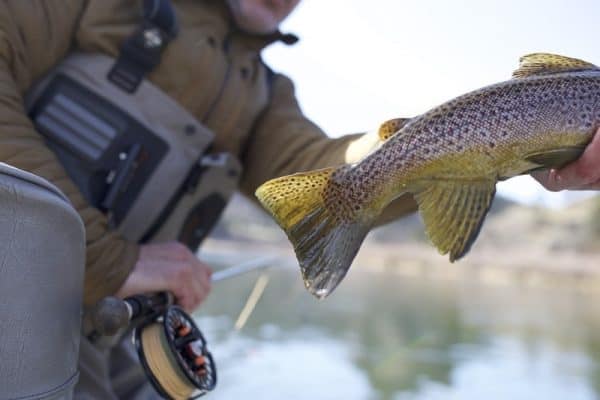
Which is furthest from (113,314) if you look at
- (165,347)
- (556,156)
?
(556,156)

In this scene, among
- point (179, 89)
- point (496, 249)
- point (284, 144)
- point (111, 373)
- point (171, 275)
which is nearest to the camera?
point (171, 275)

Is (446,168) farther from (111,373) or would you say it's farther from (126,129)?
(111,373)

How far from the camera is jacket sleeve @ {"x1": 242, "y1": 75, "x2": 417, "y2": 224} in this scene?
296cm

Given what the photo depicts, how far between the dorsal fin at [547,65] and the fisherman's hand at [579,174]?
0.22 metres

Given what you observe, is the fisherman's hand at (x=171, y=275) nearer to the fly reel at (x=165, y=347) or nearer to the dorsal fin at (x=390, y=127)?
the fly reel at (x=165, y=347)

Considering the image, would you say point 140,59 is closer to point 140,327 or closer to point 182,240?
point 182,240

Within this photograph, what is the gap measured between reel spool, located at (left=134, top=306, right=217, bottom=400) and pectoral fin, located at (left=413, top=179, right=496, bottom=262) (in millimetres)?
920

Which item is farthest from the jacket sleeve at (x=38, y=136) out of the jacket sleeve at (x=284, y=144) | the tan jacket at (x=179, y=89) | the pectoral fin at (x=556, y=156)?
the pectoral fin at (x=556, y=156)

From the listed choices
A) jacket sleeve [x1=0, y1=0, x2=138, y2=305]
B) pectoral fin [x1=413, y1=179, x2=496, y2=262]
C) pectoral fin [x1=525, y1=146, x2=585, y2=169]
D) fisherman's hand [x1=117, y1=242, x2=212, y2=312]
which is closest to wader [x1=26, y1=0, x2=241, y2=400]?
jacket sleeve [x1=0, y1=0, x2=138, y2=305]

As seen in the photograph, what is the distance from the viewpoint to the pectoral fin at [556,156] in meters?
1.79

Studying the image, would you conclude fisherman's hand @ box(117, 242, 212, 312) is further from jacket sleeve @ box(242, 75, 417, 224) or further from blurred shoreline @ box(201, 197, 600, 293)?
blurred shoreline @ box(201, 197, 600, 293)

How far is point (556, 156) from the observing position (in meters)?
1.81

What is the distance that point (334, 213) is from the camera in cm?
179

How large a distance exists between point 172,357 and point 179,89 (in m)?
1.17
